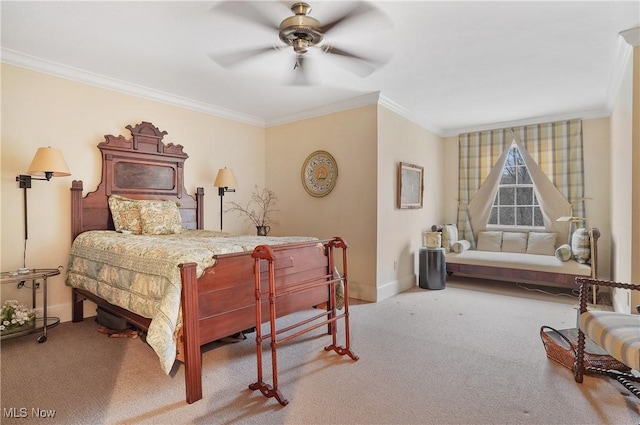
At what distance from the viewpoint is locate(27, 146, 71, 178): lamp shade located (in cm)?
288

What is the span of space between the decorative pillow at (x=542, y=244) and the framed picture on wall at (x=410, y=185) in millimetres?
1772

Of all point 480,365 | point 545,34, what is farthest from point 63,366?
point 545,34

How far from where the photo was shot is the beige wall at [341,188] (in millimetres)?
4133

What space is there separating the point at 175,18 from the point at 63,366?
2.61m

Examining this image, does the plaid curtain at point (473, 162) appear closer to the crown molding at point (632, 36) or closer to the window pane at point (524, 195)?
the window pane at point (524, 195)

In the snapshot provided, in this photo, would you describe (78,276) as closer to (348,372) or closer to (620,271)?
(348,372)

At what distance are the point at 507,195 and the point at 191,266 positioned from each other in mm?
5276

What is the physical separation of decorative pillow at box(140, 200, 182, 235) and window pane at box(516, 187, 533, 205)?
509 centimetres

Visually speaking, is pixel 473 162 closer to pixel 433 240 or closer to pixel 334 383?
pixel 433 240

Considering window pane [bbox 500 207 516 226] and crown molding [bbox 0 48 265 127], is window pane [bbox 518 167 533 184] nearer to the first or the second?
window pane [bbox 500 207 516 226]

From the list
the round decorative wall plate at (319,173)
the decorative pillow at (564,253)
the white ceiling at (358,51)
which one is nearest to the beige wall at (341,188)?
the round decorative wall plate at (319,173)

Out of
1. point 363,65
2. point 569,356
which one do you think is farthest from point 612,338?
point 363,65

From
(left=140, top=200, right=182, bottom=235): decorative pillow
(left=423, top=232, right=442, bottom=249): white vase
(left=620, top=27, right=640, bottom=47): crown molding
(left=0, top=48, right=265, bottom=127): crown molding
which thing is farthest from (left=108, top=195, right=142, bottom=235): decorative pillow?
(left=620, top=27, right=640, bottom=47): crown molding

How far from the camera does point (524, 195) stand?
17.6 ft
